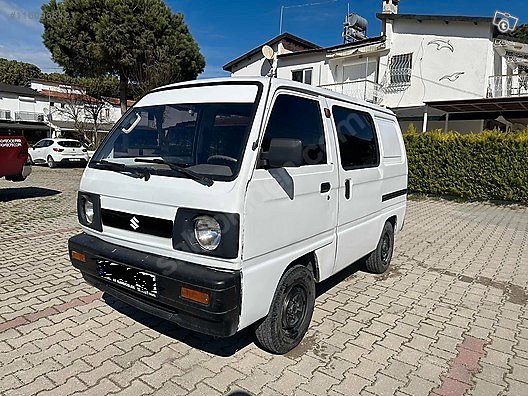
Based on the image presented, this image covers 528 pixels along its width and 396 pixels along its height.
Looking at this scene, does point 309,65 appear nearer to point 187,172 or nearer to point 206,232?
point 187,172

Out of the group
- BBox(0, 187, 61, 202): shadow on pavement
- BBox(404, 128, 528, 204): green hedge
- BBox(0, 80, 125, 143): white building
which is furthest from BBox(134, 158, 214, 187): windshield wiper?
BBox(0, 80, 125, 143): white building

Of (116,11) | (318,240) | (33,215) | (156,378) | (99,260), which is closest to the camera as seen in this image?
(156,378)

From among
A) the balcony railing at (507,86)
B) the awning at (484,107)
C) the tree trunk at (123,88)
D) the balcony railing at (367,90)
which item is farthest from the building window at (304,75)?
the tree trunk at (123,88)

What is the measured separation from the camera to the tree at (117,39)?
63.9 ft

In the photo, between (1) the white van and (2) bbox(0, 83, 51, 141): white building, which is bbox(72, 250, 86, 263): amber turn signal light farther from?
(2) bbox(0, 83, 51, 141): white building

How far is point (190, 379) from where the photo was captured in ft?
8.75

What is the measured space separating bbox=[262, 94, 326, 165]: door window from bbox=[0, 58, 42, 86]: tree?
2294 inches

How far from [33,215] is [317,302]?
267 inches

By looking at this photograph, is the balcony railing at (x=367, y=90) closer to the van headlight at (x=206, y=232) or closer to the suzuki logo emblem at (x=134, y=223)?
the suzuki logo emblem at (x=134, y=223)

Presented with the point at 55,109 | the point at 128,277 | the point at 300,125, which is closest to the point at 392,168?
the point at 300,125

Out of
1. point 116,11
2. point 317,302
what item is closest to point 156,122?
point 317,302

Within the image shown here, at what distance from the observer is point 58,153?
731 inches

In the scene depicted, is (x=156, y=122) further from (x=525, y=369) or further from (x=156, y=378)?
(x=525, y=369)

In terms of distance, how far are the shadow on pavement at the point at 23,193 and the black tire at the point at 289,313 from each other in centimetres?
955
